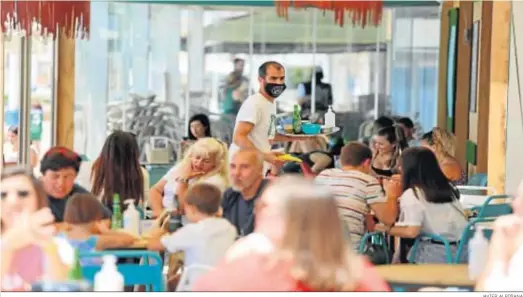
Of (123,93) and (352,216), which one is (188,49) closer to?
(123,93)

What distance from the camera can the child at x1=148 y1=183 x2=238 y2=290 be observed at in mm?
5523

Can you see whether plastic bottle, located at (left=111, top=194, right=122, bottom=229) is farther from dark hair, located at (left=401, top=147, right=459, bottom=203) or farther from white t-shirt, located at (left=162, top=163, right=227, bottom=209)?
dark hair, located at (left=401, top=147, right=459, bottom=203)

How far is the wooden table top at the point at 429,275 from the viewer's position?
16.8 feet

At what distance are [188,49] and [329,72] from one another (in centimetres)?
201

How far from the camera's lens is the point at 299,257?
4035 millimetres

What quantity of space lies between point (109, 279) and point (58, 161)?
127 centimetres

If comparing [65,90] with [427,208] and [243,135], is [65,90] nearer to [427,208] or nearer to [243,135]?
[243,135]

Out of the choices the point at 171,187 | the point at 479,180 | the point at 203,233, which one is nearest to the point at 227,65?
the point at 479,180

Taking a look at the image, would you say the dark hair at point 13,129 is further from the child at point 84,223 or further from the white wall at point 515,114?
the white wall at point 515,114

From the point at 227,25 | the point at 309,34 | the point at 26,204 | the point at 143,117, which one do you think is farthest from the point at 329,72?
the point at 26,204

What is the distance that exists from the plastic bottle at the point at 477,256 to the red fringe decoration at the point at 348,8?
61.4 inches

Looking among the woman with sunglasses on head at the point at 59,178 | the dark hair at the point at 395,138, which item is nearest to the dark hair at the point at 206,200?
the woman with sunglasses on head at the point at 59,178

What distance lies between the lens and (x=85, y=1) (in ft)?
22.9

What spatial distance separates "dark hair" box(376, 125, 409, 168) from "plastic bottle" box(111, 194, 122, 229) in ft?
11.5
